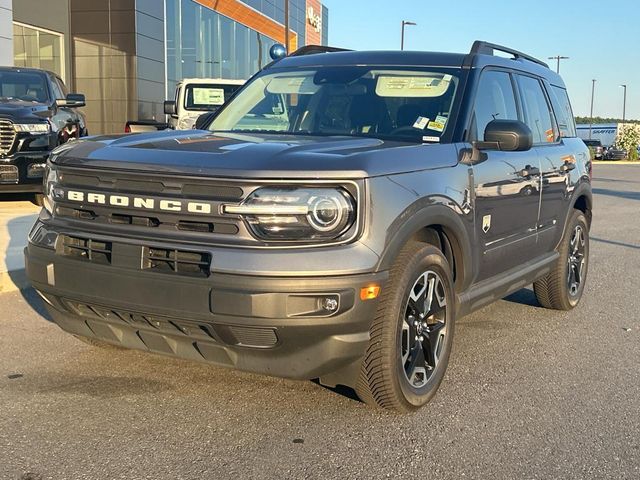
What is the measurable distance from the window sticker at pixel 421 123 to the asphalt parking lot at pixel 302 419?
4.92ft

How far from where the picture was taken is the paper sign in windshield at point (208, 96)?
15155mm

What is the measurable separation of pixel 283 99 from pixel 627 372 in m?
2.86

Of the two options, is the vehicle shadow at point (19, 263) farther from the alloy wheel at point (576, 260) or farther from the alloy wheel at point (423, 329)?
the alloy wheel at point (576, 260)

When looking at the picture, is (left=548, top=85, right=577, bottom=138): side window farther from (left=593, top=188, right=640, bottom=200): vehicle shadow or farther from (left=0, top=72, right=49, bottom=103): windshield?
(left=593, top=188, right=640, bottom=200): vehicle shadow

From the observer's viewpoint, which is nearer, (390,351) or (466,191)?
(390,351)

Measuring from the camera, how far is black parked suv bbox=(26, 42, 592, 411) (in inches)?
125

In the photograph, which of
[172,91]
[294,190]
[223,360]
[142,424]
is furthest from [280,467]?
[172,91]

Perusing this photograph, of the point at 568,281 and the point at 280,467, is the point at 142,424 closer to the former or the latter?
the point at 280,467

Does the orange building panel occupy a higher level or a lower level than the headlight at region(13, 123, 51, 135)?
higher

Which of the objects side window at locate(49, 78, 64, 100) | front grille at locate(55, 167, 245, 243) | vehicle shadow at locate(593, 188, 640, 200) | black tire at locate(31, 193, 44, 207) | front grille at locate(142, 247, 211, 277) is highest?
side window at locate(49, 78, 64, 100)

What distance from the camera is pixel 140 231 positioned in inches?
132

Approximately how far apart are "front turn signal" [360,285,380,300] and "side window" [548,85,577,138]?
344 centimetres

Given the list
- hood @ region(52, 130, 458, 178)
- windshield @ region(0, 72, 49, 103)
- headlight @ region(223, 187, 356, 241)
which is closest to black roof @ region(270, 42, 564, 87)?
hood @ region(52, 130, 458, 178)

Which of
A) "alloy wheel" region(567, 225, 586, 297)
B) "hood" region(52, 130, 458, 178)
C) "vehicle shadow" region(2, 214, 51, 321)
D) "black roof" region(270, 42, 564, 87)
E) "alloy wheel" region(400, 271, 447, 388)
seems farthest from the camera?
"alloy wheel" region(567, 225, 586, 297)
